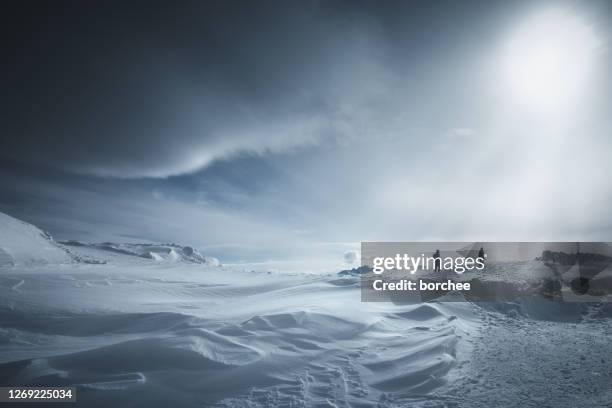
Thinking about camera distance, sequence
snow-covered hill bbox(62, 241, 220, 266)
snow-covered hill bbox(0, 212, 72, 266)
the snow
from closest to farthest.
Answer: the snow, snow-covered hill bbox(0, 212, 72, 266), snow-covered hill bbox(62, 241, 220, 266)

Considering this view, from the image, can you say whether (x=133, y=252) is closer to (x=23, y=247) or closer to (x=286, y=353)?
(x=23, y=247)

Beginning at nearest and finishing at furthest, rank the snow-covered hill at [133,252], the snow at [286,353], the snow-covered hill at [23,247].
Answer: the snow at [286,353]
the snow-covered hill at [23,247]
the snow-covered hill at [133,252]

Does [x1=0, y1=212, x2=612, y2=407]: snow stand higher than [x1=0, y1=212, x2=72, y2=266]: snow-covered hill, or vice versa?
[x1=0, y1=212, x2=72, y2=266]: snow-covered hill

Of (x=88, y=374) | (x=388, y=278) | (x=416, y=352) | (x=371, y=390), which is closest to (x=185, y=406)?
(x=88, y=374)

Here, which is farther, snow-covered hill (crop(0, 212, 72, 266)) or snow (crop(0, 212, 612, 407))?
snow-covered hill (crop(0, 212, 72, 266))

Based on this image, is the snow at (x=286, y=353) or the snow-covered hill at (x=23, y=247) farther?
the snow-covered hill at (x=23, y=247)

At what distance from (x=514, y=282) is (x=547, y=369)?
10.8m

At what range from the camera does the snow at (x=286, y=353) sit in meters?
4.54

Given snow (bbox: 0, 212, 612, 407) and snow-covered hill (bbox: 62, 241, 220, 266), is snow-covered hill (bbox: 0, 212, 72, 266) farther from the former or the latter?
snow (bbox: 0, 212, 612, 407)

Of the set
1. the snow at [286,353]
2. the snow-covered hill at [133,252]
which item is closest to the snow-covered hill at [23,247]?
the snow-covered hill at [133,252]

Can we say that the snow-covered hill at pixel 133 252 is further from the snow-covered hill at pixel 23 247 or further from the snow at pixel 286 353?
the snow at pixel 286 353

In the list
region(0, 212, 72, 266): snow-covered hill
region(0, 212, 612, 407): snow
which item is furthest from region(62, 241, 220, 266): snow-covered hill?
region(0, 212, 612, 407): snow

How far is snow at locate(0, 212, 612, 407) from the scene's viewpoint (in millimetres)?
4543

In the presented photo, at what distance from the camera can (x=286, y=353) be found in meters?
6.29
